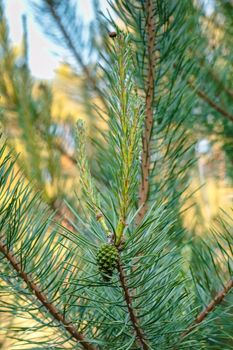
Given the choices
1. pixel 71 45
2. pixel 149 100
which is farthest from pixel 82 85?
pixel 149 100

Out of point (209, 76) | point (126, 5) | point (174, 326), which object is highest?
point (209, 76)

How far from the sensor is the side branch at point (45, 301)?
1.58 feet

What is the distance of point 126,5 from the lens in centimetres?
62

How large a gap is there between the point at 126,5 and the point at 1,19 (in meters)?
0.49

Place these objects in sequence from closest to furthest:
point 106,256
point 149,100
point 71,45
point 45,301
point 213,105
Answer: point 106,256 < point 45,301 < point 149,100 < point 213,105 < point 71,45

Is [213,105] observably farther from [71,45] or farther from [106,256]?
[106,256]

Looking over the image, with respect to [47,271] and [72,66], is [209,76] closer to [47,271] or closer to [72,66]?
[72,66]

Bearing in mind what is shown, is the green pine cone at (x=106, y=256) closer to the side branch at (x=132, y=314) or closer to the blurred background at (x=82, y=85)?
the side branch at (x=132, y=314)

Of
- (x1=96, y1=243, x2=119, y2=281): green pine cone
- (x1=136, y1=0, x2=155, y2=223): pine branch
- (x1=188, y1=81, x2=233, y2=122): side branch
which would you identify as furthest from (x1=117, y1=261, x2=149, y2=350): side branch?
(x1=188, y1=81, x2=233, y2=122): side branch

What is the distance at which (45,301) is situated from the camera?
50 cm

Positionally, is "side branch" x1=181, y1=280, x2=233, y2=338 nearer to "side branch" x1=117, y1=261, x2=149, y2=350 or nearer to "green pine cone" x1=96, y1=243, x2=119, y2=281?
"side branch" x1=117, y1=261, x2=149, y2=350

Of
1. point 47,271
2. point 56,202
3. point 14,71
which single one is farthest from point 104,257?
point 14,71

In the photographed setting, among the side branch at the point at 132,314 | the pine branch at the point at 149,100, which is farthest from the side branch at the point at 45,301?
the pine branch at the point at 149,100

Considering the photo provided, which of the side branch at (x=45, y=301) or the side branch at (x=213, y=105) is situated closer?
the side branch at (x=45, y=301)
